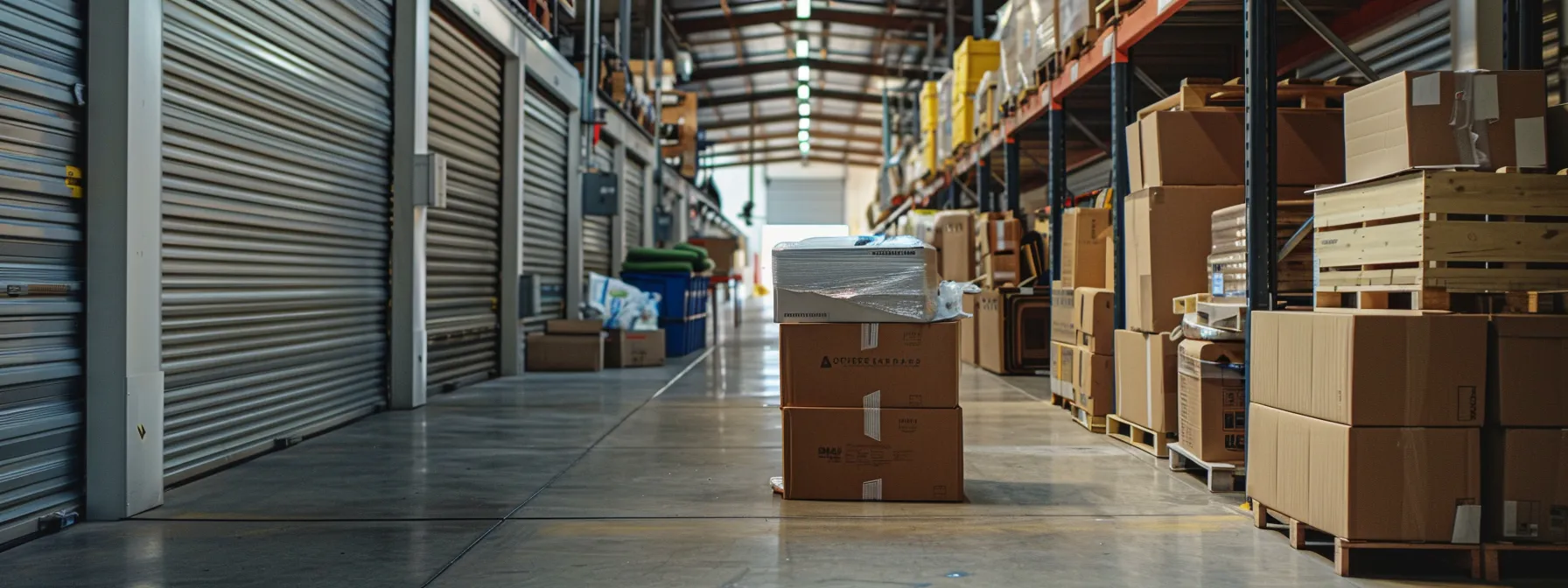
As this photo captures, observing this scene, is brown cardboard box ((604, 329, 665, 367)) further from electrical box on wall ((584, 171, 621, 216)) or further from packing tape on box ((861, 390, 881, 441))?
packing tape on box ((861, 390, 881, 441))

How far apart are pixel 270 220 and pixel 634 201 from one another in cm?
1087

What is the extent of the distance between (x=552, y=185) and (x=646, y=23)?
7.50 m

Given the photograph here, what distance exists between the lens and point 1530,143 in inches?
129

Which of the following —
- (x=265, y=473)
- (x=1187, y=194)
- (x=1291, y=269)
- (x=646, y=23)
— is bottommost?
(x=265, y=473)

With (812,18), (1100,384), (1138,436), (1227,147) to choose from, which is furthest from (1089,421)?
A: (812,18)

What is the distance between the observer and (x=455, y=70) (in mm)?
8117

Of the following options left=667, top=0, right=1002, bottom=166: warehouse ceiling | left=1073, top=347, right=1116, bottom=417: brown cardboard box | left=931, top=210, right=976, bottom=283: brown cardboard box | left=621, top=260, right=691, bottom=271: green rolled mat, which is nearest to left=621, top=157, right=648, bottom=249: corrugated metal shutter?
left=621, top=260, right=691, bottom=271: green rolled mat

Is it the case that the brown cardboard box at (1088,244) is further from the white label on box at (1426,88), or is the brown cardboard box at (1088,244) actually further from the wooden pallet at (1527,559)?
the wooden pallet at (1527,559)

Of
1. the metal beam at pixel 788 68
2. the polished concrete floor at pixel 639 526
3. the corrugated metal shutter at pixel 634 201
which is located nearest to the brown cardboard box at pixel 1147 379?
the polished concrete floor at pixel 639 526

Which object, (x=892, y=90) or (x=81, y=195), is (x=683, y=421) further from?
(x=892, y=90)

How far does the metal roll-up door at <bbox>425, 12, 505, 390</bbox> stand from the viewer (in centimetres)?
779

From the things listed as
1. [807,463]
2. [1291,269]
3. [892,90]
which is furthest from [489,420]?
[892,90]

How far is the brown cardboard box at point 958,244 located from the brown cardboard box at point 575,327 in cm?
386

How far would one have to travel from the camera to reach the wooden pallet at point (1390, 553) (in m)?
3.18
